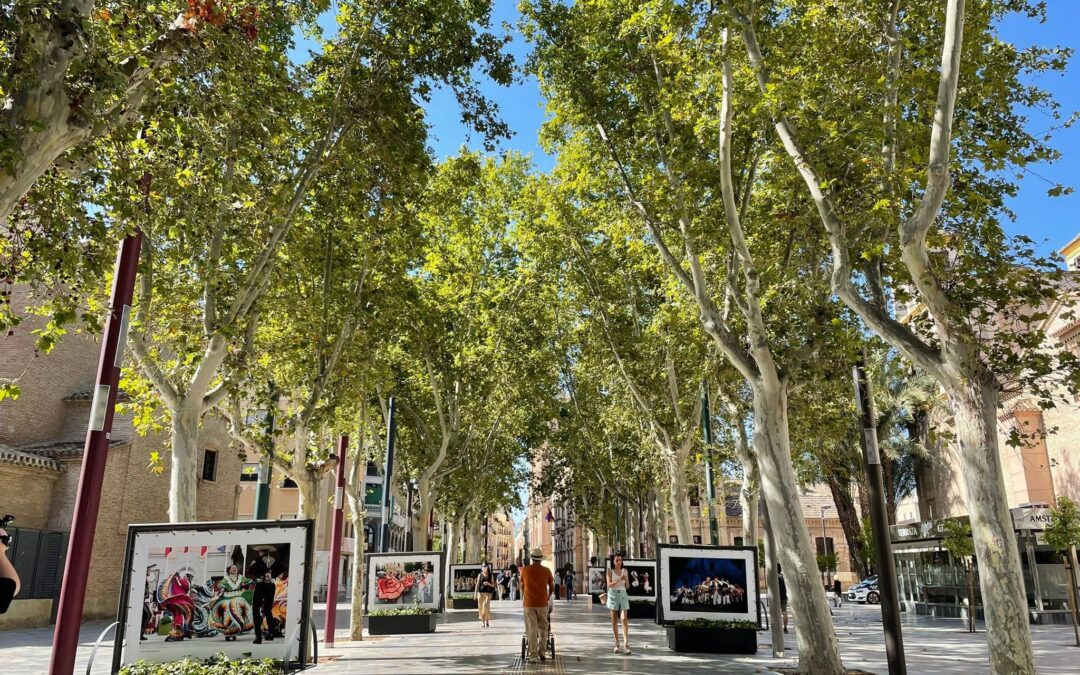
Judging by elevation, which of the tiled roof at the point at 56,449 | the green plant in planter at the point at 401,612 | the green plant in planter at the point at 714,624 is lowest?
the green plant in planter at the point at 401,612

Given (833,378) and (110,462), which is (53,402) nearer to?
(110,462)

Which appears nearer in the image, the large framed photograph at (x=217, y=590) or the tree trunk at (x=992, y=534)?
the tree trunk at (x=992, y=534)

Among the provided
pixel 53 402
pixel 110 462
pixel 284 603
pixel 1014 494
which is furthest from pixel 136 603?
pixel 1014 494

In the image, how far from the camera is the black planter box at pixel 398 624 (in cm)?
1856

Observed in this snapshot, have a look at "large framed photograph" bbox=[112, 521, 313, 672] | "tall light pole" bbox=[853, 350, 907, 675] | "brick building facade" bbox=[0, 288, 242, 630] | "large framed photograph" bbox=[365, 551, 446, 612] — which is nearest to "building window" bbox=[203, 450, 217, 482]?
"brick building facade" bbox=[0, 288, 242, 630]

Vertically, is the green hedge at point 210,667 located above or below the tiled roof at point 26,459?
below

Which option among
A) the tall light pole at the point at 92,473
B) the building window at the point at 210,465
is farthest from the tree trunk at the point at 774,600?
the building window at the point at 210,465

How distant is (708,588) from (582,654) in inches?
106

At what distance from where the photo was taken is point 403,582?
18781 millimetres

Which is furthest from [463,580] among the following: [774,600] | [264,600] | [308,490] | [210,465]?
[264,600]

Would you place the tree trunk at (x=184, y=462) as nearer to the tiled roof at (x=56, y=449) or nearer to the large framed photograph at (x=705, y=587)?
the large framed photograph at (x=705, y=587)

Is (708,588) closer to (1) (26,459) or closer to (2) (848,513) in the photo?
(1) (26,459)

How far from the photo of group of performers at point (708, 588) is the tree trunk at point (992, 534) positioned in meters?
6.46

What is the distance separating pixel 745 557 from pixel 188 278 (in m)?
11.2
